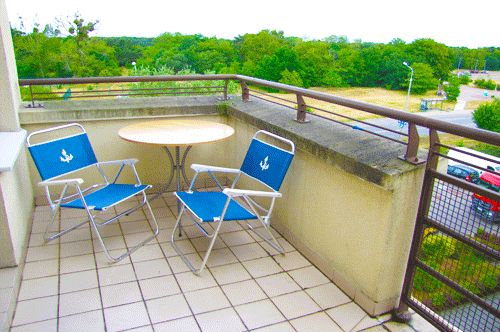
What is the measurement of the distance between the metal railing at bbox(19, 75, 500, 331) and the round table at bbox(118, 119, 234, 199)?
1493mm

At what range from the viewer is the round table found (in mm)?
2972

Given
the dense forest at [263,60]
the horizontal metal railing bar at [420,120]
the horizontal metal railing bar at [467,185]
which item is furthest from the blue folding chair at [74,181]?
the dense forest at [263,60]

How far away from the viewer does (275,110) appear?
363 cm

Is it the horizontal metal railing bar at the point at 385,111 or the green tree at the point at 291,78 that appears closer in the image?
the horizontal metal railing bar at the point at 385,111

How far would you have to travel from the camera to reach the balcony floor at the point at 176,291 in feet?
7.02

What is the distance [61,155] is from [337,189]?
2370mm

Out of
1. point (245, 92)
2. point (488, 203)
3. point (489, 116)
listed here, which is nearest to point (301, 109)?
point (245, 92)

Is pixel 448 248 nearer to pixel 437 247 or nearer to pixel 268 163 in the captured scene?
pixel 437 247

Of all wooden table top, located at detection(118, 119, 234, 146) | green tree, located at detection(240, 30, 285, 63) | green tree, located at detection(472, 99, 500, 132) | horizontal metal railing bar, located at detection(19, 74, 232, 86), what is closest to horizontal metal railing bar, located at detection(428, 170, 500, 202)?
wooden table top, located at detection(118, 119, 234, 146)

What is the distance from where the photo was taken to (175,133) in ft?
10.7

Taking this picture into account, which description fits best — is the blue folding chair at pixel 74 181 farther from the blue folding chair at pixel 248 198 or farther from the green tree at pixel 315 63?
the green tree at pixel 315 63

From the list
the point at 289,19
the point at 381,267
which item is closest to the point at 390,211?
the point at 381,267

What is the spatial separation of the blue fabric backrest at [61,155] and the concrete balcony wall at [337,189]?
1.99 feet

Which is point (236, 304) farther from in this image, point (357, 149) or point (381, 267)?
point (357, 149)
